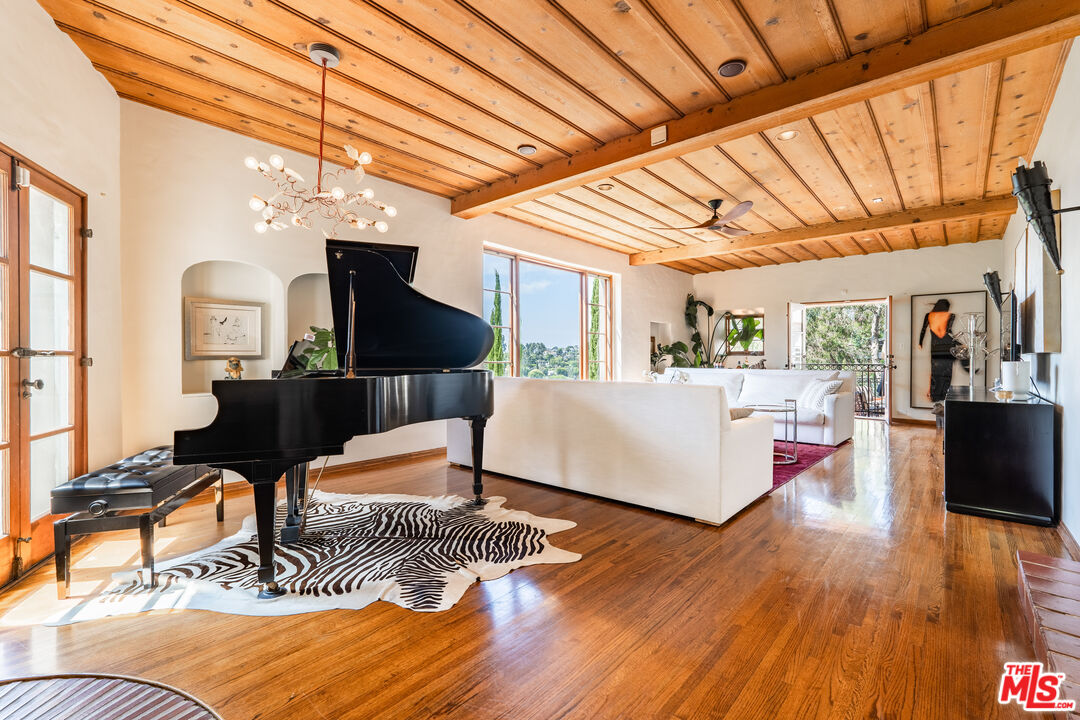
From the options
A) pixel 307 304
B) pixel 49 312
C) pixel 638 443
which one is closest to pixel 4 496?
pixel 49 312

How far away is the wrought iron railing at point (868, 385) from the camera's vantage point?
807 centimetres

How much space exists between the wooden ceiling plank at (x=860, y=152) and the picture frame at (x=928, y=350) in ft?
9.33

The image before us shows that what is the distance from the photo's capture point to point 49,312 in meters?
2.61

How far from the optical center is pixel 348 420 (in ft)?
7.05

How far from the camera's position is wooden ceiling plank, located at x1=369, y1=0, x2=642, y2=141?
8.05 feet

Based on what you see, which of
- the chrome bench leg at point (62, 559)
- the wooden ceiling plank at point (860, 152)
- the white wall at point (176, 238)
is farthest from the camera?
the wooden ceiling plank at point (860, 152)

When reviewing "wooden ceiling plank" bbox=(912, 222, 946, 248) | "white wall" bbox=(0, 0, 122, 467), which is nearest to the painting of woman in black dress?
"wooden ceiling plank" bbox=(912, 222, 946, 248)

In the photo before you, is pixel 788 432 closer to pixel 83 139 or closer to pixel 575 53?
pixel 575 53

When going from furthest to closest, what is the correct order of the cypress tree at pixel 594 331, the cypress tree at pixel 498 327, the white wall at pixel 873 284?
the cypress tree at pixel 594 331 → the white wall at pixel 873 284 → the cypress tree at pixel 498 327

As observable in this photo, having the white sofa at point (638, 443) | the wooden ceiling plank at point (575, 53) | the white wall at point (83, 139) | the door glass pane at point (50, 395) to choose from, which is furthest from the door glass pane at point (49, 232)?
the white sofa at point (638, 443)

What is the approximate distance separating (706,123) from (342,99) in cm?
250

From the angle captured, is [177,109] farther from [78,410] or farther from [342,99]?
[78,410]

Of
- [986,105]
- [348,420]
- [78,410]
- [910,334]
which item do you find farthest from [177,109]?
[910,334]

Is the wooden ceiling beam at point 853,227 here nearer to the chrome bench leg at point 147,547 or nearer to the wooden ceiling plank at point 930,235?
the wooden ceiling plank at point 930,235
